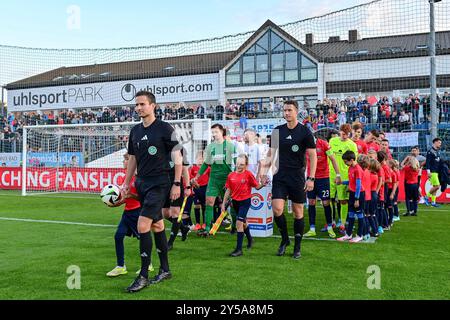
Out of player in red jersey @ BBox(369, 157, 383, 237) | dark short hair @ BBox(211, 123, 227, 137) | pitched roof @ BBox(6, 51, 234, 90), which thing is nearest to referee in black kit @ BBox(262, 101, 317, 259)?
dark short hair @ BBox(211, 123, 227, 137)

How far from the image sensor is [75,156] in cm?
2116

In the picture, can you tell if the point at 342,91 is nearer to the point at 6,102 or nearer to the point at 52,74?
the point at 52,74

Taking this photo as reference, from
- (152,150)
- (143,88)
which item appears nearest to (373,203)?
(152,150)

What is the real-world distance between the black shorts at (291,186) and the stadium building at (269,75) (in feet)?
77.3

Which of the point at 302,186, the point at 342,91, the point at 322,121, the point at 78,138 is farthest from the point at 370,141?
the point at 342,91

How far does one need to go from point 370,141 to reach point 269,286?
5.83 metres

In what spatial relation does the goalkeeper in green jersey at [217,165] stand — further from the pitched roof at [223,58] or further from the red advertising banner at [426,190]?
the pitched roof at [223,58]

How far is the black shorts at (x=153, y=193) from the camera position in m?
4.98

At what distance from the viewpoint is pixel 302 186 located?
21.6ft

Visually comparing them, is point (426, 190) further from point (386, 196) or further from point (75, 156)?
point (75, 156)

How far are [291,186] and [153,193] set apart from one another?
7.75 feet

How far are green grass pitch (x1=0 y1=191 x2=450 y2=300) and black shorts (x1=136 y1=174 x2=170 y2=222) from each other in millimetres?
835

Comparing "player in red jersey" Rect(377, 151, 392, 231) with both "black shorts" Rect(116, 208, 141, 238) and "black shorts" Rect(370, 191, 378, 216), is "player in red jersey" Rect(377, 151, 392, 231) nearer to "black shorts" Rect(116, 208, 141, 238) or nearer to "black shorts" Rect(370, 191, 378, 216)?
"black shorts" Rect(370, 191, 378, 216)
